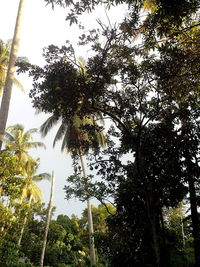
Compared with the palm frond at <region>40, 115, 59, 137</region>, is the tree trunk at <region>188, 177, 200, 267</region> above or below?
below

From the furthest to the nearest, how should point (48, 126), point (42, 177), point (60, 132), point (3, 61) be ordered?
point (42, 177) → point (48, 126) → point (60, 132) → point (3, 61)

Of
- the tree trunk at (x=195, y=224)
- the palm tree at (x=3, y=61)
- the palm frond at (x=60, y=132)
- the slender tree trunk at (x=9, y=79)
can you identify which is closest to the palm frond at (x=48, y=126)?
the palm frond at (x=60, y=132)

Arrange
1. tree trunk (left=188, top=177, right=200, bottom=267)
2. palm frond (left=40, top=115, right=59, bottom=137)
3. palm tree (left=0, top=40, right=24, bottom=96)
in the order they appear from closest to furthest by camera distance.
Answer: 1. tree trunk (left=188, top=177, right=200, bottom=267)
2. palm tree (left=0, top=40, right=24, bottom=96)
3. palm frond (left=40, top=115, right=59, bottom=137)

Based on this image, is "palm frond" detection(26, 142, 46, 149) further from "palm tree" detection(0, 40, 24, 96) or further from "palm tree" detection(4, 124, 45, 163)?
"palm tree" detection(0, 40, 24, 96)

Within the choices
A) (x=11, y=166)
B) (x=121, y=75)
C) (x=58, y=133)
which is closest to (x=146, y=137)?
(x=121, y=75)

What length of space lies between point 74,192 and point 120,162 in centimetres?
200

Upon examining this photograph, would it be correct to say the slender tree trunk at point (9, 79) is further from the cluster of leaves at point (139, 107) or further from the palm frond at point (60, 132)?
the palm frond at point (60, 132)

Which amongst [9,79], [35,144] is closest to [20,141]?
[35,144]

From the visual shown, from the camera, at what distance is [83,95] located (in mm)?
7422

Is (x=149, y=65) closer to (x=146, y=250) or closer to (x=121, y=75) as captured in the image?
(x=121, y=75)

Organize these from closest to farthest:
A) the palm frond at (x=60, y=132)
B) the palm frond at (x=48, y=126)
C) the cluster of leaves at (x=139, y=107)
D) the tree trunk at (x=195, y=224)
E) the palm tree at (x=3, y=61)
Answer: the cluster of leaves at (x=139, y=107) → the tree trunk at (x=195, y=224) → the palm tree at (x=3, y=61) → the palm frond at (x=60, y=132) → the palm frond at (x=48, y=126)

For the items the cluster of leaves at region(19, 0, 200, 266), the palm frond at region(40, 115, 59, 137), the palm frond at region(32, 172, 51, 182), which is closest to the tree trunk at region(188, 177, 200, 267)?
the cluster of leaves at region(19, 0, 200, 266)

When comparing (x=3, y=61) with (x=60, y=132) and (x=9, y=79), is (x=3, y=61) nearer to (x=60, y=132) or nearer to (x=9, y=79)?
(x=60, y=132)

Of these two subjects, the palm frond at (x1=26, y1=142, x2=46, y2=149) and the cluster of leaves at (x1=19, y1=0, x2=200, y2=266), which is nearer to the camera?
the cluster of leaves at (x1=19, y1=0, x2=200, y2=266)
